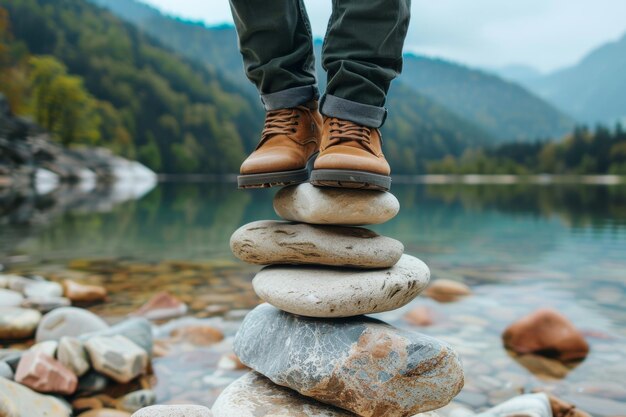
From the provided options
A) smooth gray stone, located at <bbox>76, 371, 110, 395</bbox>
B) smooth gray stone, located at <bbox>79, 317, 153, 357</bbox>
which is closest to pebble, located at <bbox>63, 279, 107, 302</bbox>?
smooth gray stone, located at <bbox>79, 317, 153, 357</bbox>

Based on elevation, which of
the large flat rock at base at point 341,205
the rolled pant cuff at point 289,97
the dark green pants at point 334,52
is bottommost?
the large flat rock at base at point 341,205

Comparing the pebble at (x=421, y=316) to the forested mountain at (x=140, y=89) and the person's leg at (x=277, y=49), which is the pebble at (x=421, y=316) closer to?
the person's leg at (x=277, y=49)

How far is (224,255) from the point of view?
11086mm

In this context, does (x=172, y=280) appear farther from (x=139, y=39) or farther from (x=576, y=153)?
(x=139, y=39)

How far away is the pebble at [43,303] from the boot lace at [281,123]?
452cm

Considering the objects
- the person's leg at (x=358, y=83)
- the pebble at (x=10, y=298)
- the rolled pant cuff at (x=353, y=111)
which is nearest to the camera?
the person's leg at (x=358, y=83)

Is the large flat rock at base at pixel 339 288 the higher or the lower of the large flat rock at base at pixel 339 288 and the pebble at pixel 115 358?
the higher

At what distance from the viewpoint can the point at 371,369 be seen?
107 inches

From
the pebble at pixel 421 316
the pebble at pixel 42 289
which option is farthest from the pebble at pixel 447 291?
the pebble at pixel 42 289

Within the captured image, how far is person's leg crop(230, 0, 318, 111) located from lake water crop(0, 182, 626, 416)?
107 inches

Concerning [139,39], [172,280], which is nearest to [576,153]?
[139,39]

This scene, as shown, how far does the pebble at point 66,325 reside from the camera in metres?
5.04

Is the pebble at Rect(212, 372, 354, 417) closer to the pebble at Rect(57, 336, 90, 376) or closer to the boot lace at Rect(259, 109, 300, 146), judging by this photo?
the boot lace at Rect(259, 109, 300, 146)

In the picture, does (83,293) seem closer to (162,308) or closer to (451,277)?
(162,308)
